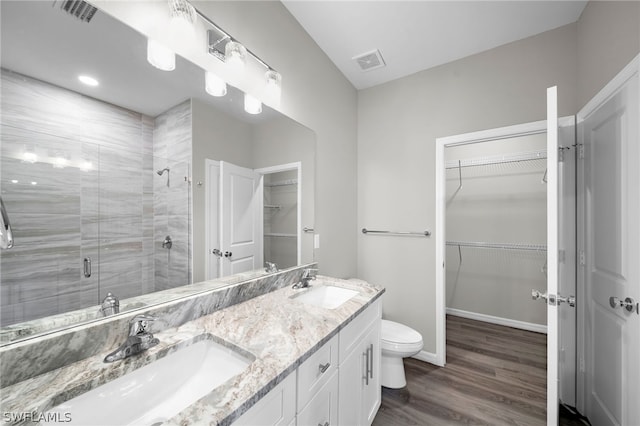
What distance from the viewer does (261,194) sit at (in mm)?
1498

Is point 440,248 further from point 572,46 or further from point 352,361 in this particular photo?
point 572,46

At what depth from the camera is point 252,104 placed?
1.39 meters

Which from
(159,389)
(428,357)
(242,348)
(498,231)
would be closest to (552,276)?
(428,357)

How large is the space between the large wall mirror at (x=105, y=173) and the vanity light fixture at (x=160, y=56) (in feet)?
0.07

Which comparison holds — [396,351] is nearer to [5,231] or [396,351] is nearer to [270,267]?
[270,267]

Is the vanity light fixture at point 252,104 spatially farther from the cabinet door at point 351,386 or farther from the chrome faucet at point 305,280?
the cabinet door at point 351,386

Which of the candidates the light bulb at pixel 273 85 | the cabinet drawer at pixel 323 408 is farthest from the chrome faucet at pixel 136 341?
the light bulb at pixel 273 85

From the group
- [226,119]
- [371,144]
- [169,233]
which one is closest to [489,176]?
[371,144]

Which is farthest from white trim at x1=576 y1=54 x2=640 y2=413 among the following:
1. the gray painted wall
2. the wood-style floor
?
the wood-style floor

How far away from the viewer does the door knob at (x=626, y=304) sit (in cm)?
115

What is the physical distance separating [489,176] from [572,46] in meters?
1.56

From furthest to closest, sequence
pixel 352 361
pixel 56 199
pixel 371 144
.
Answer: pixel 371 144
pixel 352 361
pixel 56 199

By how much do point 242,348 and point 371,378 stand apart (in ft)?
3.49

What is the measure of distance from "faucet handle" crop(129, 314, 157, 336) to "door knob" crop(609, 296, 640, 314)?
206 cm
